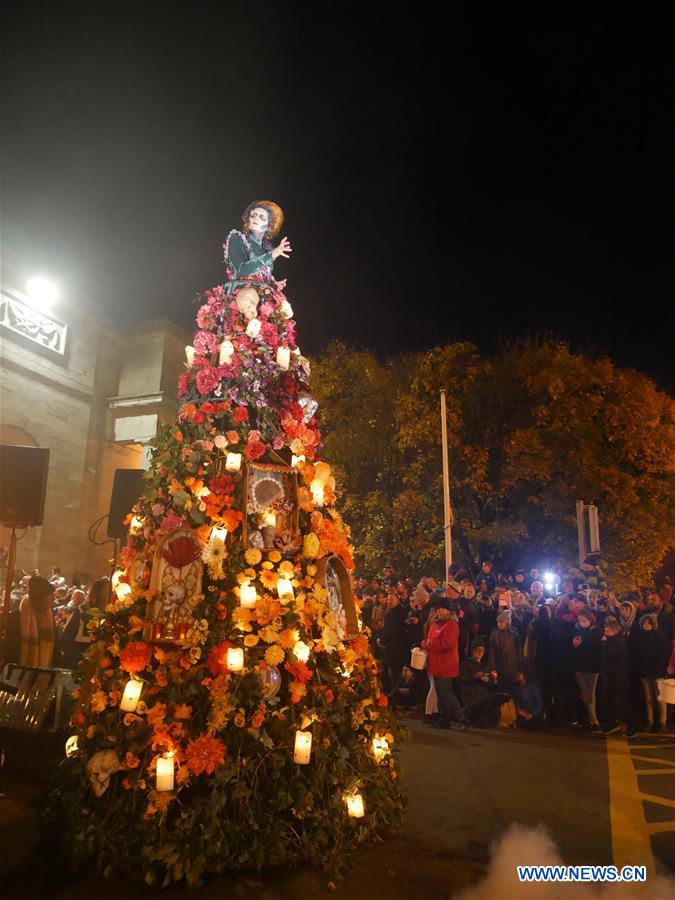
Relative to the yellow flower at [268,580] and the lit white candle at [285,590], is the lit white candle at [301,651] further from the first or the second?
the yellow flower at [268,580]

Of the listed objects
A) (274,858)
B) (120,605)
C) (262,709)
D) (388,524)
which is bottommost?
(274,858)

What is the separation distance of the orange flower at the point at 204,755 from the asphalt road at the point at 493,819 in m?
0.72

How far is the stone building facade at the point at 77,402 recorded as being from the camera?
80.8 feet

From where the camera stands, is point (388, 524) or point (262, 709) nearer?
point (262, 709)

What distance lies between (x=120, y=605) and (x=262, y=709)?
1.54 meters

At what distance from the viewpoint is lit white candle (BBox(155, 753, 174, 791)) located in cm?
440

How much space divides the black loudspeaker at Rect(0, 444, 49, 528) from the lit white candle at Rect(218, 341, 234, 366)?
9.19ft

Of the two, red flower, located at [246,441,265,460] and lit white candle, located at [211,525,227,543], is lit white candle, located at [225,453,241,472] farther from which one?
lit white candle, located at [211,525,227,543]

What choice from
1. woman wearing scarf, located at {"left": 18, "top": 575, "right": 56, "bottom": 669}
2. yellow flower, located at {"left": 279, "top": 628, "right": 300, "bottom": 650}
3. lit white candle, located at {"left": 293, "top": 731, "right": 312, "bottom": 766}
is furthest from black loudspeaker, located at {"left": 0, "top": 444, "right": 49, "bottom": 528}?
lit white candle, located at {"left": 293, "top": 731, "right": 312, "bottom": 766}

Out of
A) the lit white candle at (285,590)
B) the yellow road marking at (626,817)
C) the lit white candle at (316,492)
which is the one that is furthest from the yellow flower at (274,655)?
the yellow road marking at (626,817)

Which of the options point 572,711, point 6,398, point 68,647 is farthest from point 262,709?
point 6,398

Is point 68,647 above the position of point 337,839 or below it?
above

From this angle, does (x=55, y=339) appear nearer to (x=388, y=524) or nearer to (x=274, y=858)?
(x=388, y=524)

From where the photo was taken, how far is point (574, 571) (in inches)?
647
